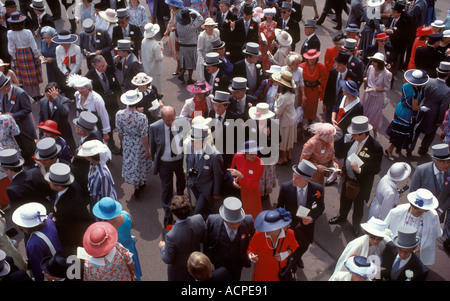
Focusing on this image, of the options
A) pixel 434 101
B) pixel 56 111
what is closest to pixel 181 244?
pixel 56 111

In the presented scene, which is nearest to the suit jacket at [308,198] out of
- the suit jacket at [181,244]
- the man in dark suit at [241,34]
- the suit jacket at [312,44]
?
the suit jacket at [181,244]

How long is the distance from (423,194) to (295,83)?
356 centimetres

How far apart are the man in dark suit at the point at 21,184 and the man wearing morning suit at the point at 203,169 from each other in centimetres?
191

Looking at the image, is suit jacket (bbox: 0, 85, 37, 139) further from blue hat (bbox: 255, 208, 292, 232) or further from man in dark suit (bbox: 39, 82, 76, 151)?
blue hat (bbox: 255, 208, 292, 232)

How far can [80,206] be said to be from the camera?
5227 mm

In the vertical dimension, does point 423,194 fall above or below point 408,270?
above

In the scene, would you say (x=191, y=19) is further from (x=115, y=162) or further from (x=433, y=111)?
(x=433, y=111)

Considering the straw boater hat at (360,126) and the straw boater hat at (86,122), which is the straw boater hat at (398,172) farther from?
→ the straw boater hat at (86,122)

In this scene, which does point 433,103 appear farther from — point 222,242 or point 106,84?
point 106,84

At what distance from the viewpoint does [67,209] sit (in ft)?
16.9

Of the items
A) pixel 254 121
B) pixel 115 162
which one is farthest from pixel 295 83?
pixel 115 162

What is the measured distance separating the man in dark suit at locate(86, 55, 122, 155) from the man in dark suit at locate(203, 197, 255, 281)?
386 cm

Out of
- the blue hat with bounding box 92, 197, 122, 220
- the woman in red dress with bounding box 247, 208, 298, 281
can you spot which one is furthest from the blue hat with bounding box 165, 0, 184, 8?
the woman in red dress with bounding box 247, 208, 298, 281

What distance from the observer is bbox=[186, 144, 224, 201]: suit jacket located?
19.1 ft
